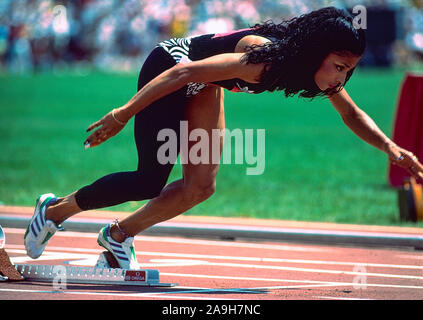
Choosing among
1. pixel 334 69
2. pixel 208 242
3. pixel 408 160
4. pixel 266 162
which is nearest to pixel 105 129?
pixel 334 69

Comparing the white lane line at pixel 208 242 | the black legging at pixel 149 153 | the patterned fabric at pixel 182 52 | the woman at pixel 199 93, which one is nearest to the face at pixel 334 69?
the woman at pixel 199 93

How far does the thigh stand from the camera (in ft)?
18.1

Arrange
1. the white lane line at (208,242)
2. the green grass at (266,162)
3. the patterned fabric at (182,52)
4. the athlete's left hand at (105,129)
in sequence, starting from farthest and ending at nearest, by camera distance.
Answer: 1. the green grass at (266,162)
2. the white lane line at (208,242)
3. the patterned fabric at (182,52)
4. the athlete's left hand at (105,129)

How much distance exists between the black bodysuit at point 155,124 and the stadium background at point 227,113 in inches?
47.6

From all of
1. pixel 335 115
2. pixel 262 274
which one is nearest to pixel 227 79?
pixel 262 274

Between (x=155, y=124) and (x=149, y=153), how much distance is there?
182 millimetres

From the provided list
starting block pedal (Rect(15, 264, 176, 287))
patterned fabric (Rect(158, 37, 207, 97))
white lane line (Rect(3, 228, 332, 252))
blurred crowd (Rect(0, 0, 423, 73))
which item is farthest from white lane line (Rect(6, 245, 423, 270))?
blurred crowd (Rect(0, 0, 423, 73))

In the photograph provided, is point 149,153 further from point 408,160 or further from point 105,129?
point 408,160

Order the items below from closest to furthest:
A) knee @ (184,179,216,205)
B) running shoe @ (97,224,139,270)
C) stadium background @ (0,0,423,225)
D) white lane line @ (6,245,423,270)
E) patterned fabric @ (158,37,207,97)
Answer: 1. patterned fabric @ (158,37,207,97)
2. knee @ (184,179,216,205)
3. running shoe @ (97,224,139,270)
4. white lane line @ (6,245,423,270)
5. stadium background @ (0,0,423,225)

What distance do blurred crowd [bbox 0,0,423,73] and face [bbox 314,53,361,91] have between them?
42.0m

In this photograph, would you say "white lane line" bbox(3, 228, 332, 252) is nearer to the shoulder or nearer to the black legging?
the black legging

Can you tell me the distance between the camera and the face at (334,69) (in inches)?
196

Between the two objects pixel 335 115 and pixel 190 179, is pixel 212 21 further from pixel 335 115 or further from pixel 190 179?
pixel 190 179

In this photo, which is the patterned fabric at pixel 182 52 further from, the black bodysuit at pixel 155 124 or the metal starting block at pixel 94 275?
the metal starting block at pixel 94 275
